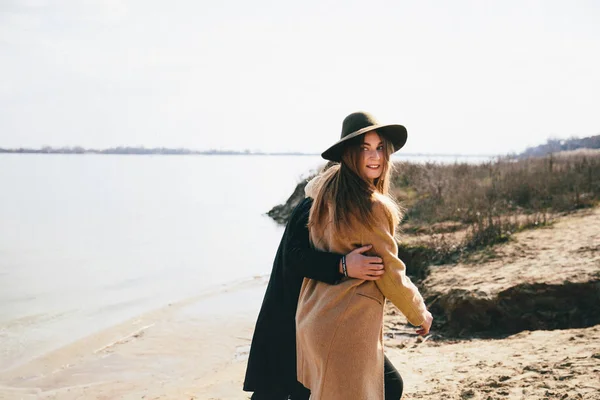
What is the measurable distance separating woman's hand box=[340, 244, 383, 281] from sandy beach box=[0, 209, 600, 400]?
7.70 ft

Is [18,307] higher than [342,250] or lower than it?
lower

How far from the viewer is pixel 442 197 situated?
1384cm

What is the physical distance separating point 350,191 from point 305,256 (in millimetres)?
388

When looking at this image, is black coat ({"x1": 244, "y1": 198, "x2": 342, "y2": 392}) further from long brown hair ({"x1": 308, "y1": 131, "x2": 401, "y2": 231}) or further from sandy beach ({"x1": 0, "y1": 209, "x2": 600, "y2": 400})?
sandy beach ({"x1": 0, "y1": 209, "x2": 600, "y2": 400})

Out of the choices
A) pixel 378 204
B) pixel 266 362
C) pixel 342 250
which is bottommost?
pixel 266 362

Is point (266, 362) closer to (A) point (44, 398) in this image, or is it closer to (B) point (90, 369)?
(A) point (44, 398)

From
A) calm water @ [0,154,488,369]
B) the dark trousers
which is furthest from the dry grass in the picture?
the dark trousers

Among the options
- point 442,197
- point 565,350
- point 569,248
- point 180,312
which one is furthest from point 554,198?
point 180,312

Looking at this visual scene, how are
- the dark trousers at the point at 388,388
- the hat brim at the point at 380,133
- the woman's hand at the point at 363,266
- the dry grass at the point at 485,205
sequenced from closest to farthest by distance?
the woman's hand at the point at 363,266 < the hat brim at the point at 380,133 < the dark trousers at the point at 388,388 < the dry grass at the point at 485,205

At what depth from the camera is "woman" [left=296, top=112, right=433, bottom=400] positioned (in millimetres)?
2451

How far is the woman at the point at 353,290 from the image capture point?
8.04 ft

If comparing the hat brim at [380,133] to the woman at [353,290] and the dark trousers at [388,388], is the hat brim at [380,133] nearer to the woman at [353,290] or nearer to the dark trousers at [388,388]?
the woman at [353,290]

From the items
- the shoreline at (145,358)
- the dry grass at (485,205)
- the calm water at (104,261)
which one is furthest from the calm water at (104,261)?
the dry grass at (485,205)

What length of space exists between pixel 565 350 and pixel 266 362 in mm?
3263
